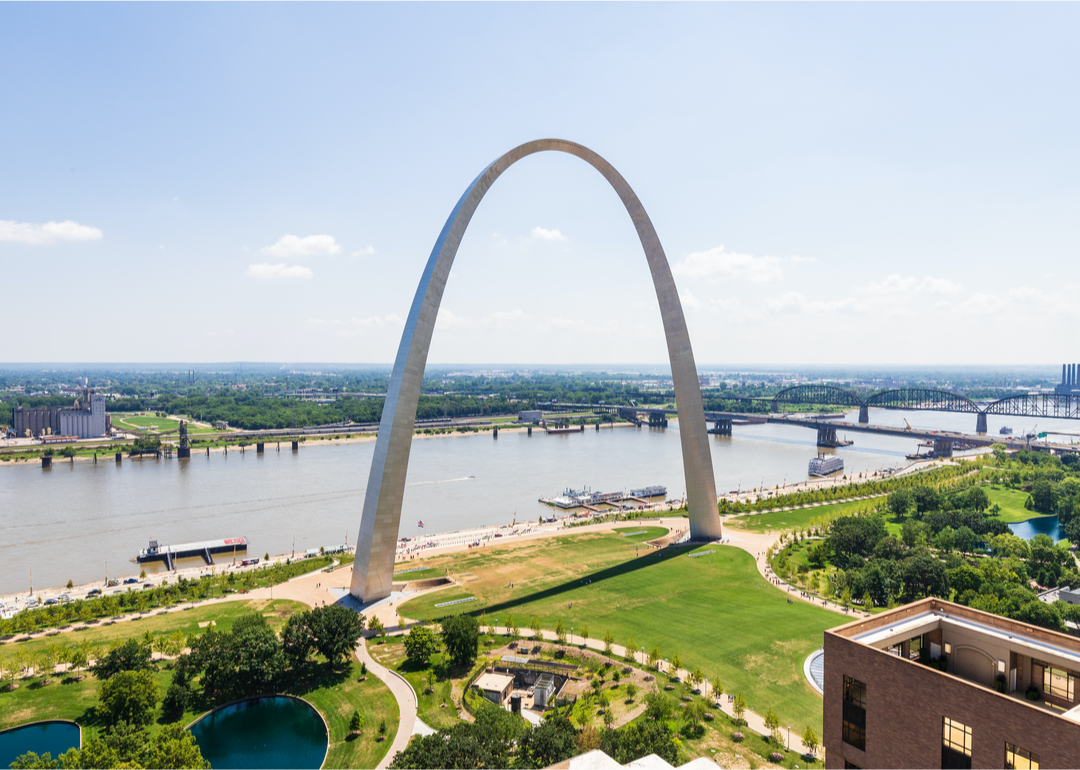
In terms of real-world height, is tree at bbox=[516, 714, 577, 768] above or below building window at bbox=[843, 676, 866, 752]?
below

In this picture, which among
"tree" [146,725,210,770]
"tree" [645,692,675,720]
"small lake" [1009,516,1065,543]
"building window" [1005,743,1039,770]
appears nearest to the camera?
"building window" [1005,743,1039,770]

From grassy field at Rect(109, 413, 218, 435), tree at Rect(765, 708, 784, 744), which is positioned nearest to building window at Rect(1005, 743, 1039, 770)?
tree at Rect(765, 708, 784, 744)

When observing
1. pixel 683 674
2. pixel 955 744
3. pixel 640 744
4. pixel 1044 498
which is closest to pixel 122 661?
pixel 640 744

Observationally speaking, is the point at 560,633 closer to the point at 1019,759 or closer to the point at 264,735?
the point at 264,735

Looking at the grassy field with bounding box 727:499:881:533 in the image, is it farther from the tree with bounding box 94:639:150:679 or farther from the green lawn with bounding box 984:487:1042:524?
the tree with bounding box 94:639:150:679

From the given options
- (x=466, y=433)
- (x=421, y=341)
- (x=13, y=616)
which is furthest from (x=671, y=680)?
(x=466, y=433)

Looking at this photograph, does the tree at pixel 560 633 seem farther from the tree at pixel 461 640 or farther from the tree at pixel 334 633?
the tree at pixel 334 633
